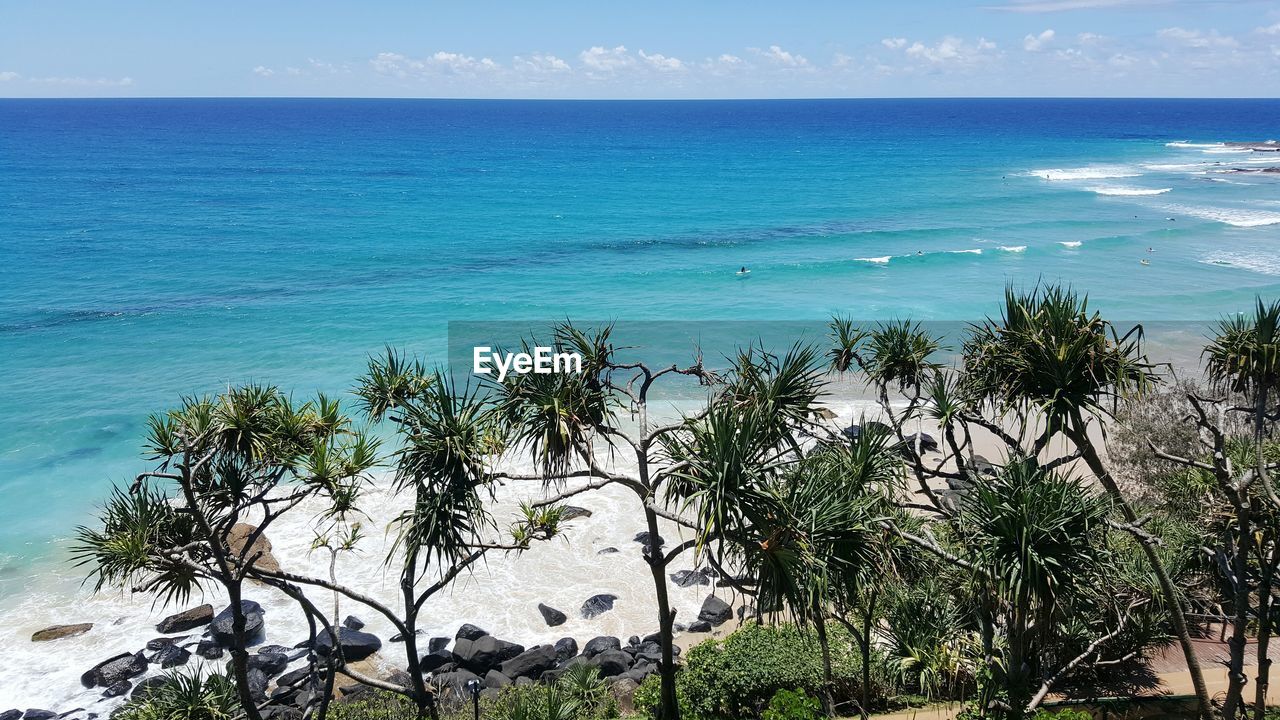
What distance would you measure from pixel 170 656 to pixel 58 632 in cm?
262

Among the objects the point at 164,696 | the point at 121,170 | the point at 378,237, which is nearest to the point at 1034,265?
the point at 378,237

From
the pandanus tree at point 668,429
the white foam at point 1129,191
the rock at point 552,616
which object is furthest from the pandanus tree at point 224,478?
the white foam at point 1129,191

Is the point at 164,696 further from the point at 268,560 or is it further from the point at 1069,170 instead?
the point at 1069,170

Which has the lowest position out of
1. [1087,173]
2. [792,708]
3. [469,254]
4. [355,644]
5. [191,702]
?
[355,644]

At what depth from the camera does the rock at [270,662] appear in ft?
51.9

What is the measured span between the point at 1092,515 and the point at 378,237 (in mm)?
53505

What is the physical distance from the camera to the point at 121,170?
282 feet

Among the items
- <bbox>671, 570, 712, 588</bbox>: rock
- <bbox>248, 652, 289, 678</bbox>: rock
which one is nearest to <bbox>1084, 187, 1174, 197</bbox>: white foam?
<bbox>671, 570, 712, 588</bbox>: rock

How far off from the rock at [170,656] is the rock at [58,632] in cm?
195

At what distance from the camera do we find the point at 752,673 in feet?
41.3

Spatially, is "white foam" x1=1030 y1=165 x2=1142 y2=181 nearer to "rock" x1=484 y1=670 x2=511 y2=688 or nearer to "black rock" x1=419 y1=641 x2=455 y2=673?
"black rock" x1=419 y1=641 x2=455 y2=673

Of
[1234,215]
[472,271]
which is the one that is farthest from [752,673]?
[1234,215]

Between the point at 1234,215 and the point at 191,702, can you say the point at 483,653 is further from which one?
the point at 1234,215

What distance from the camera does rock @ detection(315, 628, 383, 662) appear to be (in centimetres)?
1623
